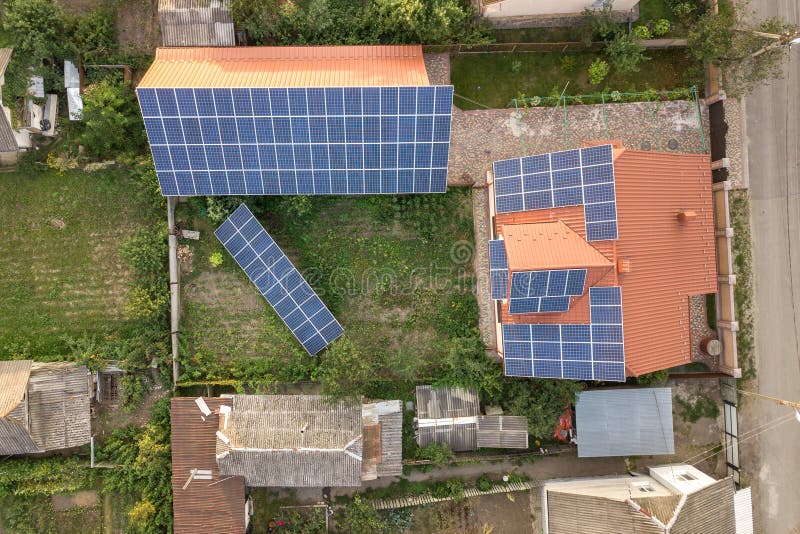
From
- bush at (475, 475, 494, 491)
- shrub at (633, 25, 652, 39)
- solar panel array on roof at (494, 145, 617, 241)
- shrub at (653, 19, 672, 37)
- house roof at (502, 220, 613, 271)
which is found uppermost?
shrub at (653, 19, 672, 37)

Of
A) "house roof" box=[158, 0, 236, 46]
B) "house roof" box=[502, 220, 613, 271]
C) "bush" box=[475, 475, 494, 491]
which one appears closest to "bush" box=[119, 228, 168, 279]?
"house roof" box=[158, 0, 236, 46]

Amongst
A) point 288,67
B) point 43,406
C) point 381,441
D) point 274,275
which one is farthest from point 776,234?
point 43,406

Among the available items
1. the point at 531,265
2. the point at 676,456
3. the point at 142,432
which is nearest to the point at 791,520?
the point at 676,456

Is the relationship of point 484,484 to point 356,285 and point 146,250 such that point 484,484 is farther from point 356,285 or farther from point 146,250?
point 146,250

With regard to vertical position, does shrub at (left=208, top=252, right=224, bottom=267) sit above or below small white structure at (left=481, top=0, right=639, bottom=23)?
below

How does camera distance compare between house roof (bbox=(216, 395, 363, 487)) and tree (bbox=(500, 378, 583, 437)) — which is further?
tree (bbox=(500, 378, 583, 437))

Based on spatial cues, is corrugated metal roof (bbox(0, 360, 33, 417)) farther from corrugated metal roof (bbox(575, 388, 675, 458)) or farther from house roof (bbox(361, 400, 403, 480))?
corrugated metal roof (bbox(575, 388, 675, 458))

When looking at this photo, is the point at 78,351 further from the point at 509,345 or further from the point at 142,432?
the point at 509,345

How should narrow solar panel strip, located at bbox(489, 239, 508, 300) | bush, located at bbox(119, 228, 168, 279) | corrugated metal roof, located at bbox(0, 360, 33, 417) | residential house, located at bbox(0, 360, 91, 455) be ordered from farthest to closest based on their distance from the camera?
1. bush, located at bbox(119, 228, 168, 279)
2. residential house, located at bbox(0, 360, 91, 455)
3. corrugated metal roof, located at bbox(0, 360, 33, 417)
4. narrow solar panel strip, located at bbox(489, 239, 508, 300)
